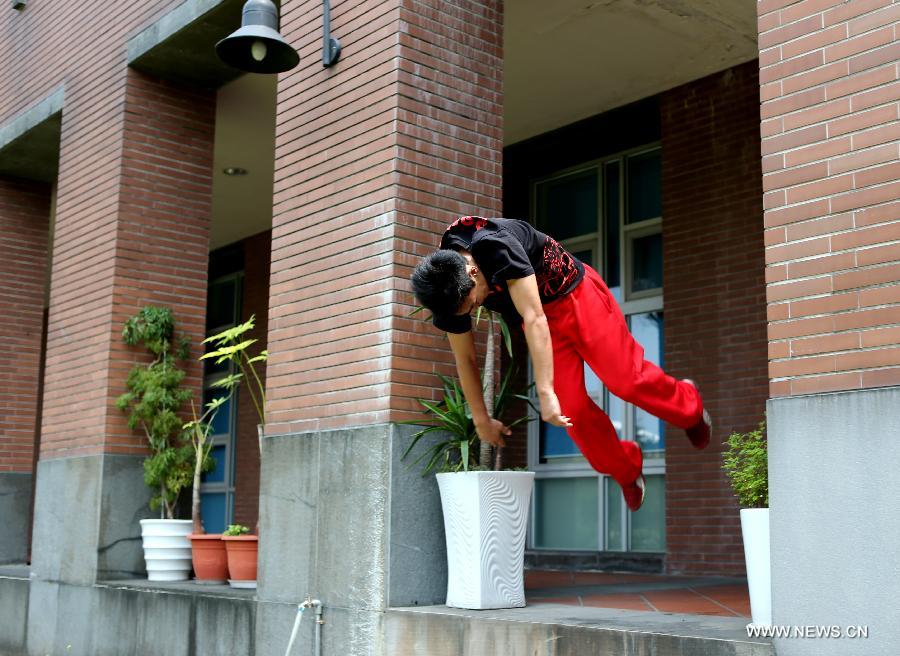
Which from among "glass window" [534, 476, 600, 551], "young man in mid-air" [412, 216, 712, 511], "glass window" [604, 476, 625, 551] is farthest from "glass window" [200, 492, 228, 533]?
"young man in mid-air" [412, 216, 712, 511]

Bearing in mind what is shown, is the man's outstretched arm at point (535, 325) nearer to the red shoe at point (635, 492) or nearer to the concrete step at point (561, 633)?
the concrete step at point (561, 633)

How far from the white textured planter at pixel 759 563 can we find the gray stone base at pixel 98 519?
18.5ft

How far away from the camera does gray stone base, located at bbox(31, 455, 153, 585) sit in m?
8.34

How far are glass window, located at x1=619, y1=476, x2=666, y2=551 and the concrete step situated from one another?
4.36 m

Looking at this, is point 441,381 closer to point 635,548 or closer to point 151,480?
point 151,480

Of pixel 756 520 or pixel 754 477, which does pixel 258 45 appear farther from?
pixel 756 520

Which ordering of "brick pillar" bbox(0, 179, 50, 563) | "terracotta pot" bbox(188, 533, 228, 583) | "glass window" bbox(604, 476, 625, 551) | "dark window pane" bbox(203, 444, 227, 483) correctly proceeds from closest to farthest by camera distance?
"terracotta pot" bbox(188, 533, 228, 583), "glass window" bbox(604, 476, 625, 551), "brick pillar" bbox(0, 179, 50, 563), "dark window pane" bbox(203, 444, 227, 483)

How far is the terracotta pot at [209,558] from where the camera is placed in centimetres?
763

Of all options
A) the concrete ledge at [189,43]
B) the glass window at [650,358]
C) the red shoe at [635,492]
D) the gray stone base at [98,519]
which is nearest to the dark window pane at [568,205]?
the glass window at [650,358]

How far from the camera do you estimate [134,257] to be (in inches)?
346

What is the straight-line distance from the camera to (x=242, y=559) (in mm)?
7266

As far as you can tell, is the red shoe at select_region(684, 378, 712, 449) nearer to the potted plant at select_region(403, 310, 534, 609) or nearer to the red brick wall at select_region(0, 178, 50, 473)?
the potted plant at select_region(403, 310, 534, 609)

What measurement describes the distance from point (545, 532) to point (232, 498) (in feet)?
20.6

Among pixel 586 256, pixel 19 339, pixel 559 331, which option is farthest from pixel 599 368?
pixel 19 339
